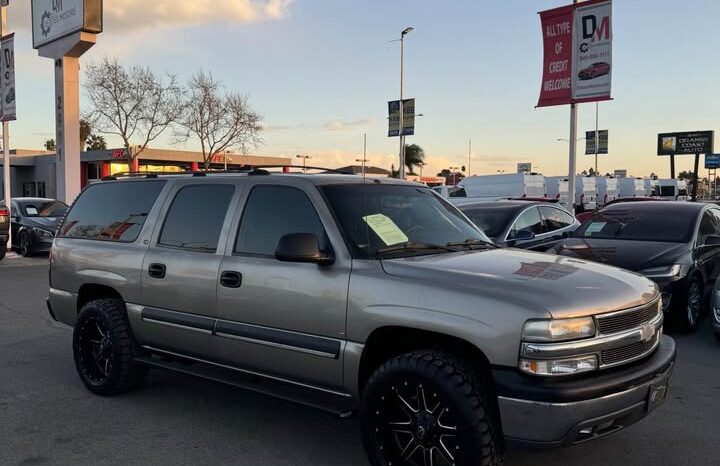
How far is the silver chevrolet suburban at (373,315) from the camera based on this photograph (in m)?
3.15

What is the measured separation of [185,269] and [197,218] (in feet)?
1.33

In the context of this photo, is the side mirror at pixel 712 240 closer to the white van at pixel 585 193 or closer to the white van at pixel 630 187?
the white van at pixel 585 193

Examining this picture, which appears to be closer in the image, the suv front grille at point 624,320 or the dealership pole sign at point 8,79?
the suv front grille at point 624,320

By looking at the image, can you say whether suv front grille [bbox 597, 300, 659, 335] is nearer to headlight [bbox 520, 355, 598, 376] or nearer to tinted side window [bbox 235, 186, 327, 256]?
headlight [bbox 520, 355, 598, 376]

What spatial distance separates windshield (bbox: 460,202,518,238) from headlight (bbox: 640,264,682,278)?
7.62 ft

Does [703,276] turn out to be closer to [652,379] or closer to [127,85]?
[652,379]

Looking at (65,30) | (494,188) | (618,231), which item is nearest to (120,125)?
(65,30)

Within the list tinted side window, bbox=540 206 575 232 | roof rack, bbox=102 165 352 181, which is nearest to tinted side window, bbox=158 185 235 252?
roof rack, bbox=102 165 352 181

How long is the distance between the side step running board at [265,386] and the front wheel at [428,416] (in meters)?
0.29

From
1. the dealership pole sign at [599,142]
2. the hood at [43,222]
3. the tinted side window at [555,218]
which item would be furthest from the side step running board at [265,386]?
the dealership pole sign at [599,142]

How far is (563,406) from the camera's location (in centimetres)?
302

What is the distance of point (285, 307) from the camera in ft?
13.0

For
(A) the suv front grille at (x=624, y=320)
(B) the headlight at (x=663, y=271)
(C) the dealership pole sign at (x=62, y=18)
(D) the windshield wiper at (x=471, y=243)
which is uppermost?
(C) the dealership pole sign at (x=62, y=18)

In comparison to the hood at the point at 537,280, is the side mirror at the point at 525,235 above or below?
below
